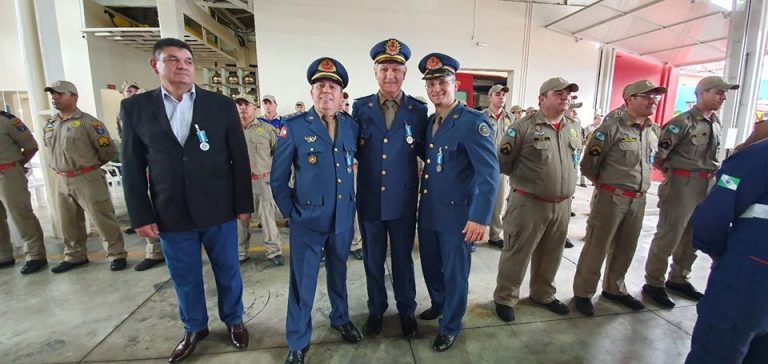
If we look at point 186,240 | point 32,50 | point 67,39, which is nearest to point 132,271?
point 186,240

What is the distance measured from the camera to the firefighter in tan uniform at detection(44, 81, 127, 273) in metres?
3.15

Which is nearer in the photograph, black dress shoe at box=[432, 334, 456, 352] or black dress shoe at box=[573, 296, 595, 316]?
black dress shoe at box=[432, 334, 456, 352]

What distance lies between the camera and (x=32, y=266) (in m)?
3.31

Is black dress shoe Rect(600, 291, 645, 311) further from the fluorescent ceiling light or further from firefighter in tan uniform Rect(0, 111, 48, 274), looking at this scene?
firefighter in tan uniform Rect(0, 111, 48, 274)

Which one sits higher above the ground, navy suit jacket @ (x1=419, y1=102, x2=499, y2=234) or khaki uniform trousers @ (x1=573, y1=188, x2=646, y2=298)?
navy suit jacket @ (x1=419, y1=102, x2=499, y2=234)

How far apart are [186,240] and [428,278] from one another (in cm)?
155

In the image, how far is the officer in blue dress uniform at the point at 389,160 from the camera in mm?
1948

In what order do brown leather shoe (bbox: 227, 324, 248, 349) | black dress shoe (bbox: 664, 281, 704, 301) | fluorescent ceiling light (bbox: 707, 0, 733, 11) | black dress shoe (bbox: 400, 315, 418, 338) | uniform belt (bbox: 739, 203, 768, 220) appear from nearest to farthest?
uniform belt (bbox: 739, 203, 768, 220), brown leather shoe (bbox: 227, 324, 248, 349), black dress shoe (bbox: 400, 315, 418, 338), black dress shoe (bbox: 664, 281, 704, 301), fluorescent ceiling light (bbox: 707, 0, 733, 11)

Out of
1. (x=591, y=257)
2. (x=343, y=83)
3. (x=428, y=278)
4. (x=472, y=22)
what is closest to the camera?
(x=343, y=83)

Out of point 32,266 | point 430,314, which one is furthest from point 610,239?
point 32,266

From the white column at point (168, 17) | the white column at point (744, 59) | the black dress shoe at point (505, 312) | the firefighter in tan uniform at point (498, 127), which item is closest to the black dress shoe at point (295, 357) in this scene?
the black dress shoe at point (505, 312)

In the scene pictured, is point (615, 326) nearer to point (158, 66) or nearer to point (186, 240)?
point (186, 240)

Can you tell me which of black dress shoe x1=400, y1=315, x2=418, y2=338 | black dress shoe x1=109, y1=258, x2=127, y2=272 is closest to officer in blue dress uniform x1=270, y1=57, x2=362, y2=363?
black dress shoe x1=400, y1=315, x2=418, y2=338

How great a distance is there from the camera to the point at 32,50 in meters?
3.80
